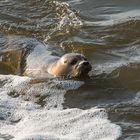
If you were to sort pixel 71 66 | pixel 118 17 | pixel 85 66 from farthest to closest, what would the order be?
pixel 118 17, pixel 71 66, pixel 85 66

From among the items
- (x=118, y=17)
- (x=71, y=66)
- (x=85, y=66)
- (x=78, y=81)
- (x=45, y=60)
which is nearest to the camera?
(x=85, y=66)

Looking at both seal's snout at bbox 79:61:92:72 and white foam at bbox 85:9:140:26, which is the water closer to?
white foam at bbox 85:9:140:26

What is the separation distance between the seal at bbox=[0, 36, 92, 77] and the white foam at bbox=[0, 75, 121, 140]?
1147 millimetres

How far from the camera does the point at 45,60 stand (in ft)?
26.2

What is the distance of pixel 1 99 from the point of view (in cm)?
654

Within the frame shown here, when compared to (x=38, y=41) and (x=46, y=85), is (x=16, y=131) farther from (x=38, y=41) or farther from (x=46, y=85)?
(x=38, y=41)

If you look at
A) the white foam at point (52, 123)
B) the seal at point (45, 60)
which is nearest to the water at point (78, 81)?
the white foam at point (52, 123)

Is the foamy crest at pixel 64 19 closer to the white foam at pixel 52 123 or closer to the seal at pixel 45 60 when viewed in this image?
the seal at pixel 45 60

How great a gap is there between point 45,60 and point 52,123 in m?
2.35

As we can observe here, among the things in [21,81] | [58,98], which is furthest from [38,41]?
[58,98]

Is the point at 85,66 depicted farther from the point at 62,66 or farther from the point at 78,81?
the point at 62,66

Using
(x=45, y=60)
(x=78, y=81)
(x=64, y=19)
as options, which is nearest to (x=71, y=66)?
(x=78, y=81)

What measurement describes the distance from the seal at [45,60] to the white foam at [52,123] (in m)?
1.15

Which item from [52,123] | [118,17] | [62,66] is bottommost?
[52,123]
